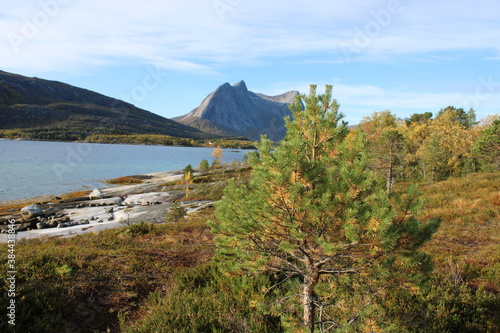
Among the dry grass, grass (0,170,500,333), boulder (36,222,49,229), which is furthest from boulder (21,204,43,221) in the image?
the dry grass

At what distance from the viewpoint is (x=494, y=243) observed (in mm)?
11008

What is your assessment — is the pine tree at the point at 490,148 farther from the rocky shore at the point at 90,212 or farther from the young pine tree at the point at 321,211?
the young pine tree at the point at 321,211

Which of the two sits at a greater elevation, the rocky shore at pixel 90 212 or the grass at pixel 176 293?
the grass at pixel 176 293

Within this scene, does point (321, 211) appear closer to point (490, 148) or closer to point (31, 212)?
point (31, 212)

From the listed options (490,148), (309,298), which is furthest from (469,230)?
(490,148)

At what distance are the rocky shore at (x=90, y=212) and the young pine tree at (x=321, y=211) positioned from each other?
19.4 meters

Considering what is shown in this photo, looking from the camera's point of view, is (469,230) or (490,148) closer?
(469,230)

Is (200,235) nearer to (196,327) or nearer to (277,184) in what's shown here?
(196,327)

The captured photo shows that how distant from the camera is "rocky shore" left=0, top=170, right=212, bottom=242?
2425 cm

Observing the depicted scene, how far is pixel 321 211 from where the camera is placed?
148 inches

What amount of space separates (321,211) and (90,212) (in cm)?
3449

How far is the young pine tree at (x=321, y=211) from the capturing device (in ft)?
11.6

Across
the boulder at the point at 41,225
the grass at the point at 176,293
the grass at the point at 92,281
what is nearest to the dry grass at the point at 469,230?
the grass at the point at 176,293

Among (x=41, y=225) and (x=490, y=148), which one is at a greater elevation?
(x=490, y=148)
